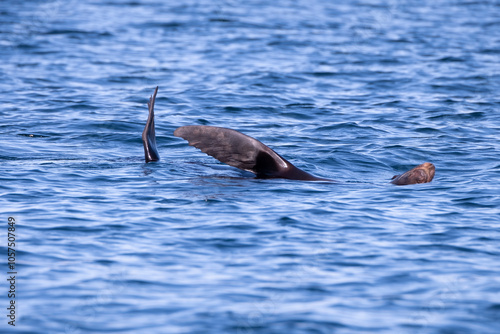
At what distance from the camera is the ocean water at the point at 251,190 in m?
6.13

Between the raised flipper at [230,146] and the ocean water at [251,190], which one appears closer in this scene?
the ocean water at [251,190]

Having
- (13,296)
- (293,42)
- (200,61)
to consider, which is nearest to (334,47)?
(293,42)

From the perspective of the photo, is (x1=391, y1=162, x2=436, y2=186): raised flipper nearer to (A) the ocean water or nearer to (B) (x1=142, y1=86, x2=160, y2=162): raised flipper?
(A) the ocean water

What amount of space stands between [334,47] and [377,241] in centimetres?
1518

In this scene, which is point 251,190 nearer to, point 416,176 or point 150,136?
point 150,136

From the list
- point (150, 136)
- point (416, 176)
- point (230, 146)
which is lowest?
point (416, 176)

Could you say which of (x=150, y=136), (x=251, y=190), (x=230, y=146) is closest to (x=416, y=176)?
(x=251, y=190)

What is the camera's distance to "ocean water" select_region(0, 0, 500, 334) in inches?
241

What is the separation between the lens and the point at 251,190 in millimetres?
9352

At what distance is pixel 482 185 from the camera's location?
10016mm

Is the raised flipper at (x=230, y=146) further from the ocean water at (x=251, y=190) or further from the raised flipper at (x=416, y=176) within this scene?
the raised flipper at (x=416, y=176)

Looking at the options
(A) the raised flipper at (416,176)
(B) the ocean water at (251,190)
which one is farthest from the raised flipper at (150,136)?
(A) the raised flipper at (416,176)

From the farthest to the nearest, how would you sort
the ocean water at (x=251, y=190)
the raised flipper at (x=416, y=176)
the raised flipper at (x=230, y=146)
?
1. the raised flipper at (x=416, y=176)
2. the raised flipper at (x=230, y=146)
3. the ocean water at (x=251, y=190)

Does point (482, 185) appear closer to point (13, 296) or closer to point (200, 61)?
point (13, 296)
